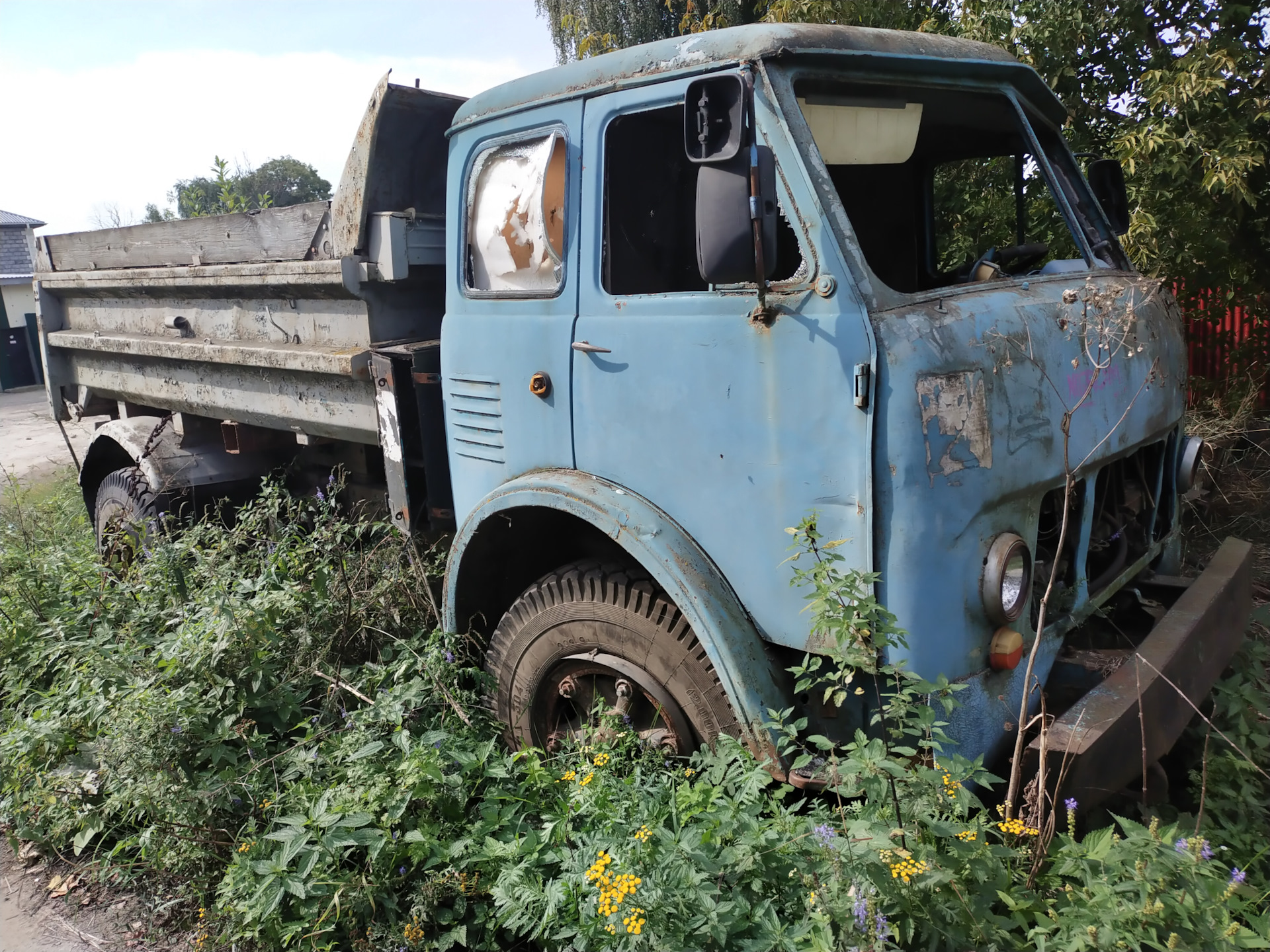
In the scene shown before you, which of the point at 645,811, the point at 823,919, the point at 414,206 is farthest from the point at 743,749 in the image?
the point at 414,206

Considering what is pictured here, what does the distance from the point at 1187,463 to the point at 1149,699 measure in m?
1.32

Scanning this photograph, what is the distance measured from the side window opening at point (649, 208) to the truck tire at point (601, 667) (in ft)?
3.01

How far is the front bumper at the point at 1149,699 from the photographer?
2066mm

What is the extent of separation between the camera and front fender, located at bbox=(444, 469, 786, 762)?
2.31 m

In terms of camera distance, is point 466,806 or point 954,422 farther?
point 466,806

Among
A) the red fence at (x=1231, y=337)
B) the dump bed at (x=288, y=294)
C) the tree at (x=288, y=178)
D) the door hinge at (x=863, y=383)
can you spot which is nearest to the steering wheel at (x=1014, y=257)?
the door hinge at (x=863, y=383)

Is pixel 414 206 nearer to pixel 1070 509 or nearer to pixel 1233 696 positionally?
pixel 1070 509

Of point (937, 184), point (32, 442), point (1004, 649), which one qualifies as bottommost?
point (32, 442)

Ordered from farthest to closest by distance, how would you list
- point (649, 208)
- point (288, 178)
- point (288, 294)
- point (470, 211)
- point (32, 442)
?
1. point (288, 178)
2. point (32, 442)
3. point (288, 294)
4. point (470, 211)
5. point (649, 208)

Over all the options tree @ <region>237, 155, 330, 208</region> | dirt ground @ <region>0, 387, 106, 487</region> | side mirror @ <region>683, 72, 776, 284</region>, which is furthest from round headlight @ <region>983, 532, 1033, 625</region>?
tree @ <region>237, 155, 330, 208</region>

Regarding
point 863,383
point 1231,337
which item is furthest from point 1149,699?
point 1231,337

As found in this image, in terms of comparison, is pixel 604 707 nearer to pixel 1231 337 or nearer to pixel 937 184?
pixel 937 184

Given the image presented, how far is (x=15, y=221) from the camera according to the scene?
90.5 feet

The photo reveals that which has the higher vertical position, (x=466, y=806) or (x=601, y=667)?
(x=601, y=667)
